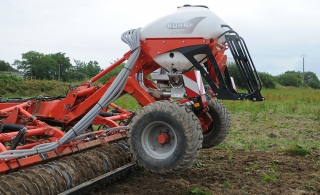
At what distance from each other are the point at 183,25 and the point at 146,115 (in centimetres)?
130

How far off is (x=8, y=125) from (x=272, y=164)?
4.37 meters

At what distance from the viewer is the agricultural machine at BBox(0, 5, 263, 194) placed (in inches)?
187

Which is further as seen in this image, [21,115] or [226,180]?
[21,115]

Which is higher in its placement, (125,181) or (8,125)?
(8,125)

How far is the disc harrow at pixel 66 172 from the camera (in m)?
4.41

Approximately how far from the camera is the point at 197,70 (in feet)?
17.6

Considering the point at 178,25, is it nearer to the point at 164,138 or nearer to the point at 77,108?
the point at 164,138

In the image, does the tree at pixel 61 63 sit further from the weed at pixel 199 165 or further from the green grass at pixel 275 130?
the weed at pixel 199 165

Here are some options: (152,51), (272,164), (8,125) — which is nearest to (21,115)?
(8,125)

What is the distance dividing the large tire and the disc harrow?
740 millimetres

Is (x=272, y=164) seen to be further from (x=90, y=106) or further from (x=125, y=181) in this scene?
(x=90, y=106)

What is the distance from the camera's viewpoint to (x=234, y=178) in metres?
6.16

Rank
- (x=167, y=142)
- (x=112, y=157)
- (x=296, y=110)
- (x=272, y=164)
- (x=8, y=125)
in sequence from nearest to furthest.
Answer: (x=167, y=142)
(x=112, y=157)
(x=8, y=125)
(x=272, y=164)
(x=296, y=110)

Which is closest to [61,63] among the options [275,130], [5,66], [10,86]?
[5,66]
